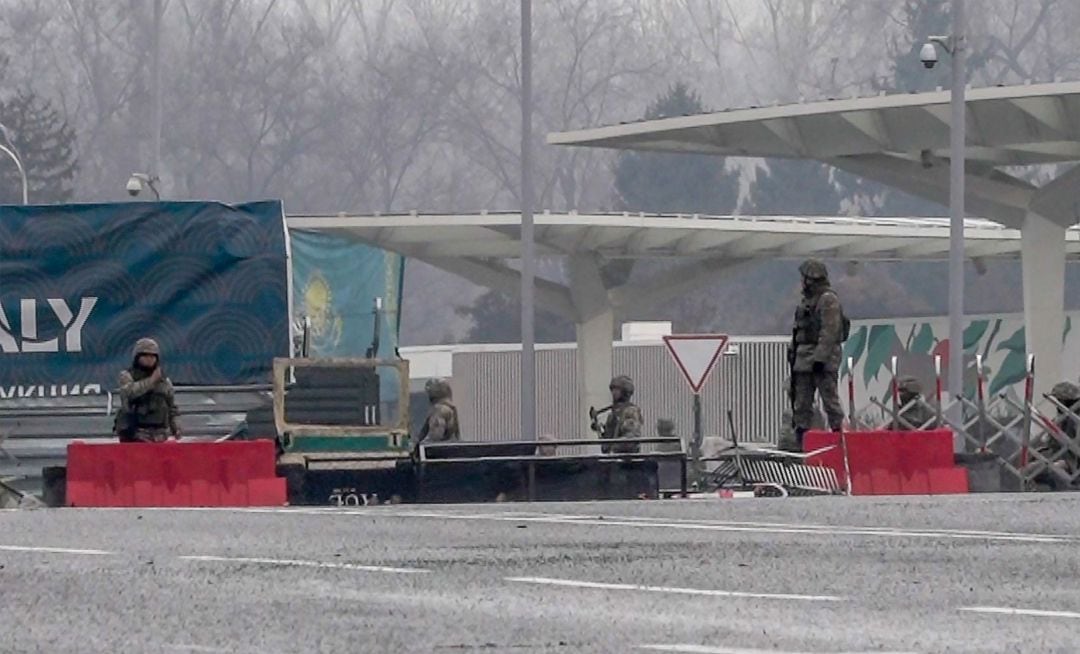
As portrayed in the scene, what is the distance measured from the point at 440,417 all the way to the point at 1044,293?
19.8 m

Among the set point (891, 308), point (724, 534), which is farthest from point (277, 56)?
point (724, 534)

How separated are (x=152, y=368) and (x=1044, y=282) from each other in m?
24.3

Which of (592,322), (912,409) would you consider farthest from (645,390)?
(912,409)

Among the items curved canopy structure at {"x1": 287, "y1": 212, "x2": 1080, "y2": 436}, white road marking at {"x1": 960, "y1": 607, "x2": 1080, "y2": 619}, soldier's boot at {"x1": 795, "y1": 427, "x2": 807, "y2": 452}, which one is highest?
curved canopy structure at {"x1": 287, "y1": 212, "x2": 1080, "y2": 436}

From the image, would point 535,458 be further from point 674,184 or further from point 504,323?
point 674,184

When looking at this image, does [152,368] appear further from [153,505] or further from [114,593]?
[114,593]

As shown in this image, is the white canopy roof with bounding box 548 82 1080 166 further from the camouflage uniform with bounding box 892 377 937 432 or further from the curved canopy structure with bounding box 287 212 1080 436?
the camouflage uniform with bounding box 892 377 937 432

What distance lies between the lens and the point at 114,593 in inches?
424

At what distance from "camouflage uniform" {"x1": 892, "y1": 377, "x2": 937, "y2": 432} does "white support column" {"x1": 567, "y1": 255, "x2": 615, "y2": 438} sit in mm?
26572

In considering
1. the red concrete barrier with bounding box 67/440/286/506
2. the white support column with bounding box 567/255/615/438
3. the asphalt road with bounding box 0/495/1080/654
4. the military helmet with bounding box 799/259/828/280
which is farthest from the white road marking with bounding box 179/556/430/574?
the white support column with bounding box 567/255/615/438

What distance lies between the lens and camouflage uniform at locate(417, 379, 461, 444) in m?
25.7

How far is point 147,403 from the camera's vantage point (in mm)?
21641

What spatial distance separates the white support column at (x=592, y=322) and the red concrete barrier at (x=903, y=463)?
32.5m

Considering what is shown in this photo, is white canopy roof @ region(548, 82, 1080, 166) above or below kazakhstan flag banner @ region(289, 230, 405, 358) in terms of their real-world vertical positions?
above
